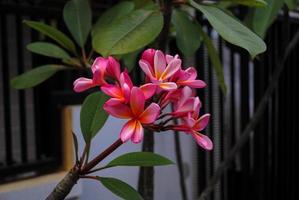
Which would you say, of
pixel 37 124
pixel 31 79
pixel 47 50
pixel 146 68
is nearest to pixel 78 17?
pixel 47 50

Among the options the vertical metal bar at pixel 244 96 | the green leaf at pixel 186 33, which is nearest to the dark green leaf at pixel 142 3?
the green leaf at pixel 186 33

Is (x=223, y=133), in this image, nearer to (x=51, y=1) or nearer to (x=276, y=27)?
(x=276, y=27)

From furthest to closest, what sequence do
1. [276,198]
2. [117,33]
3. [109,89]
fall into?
1. [276,198]
2. [117,33]
3. [109,89]

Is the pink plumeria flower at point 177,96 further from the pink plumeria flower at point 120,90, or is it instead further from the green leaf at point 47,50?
the green leaf at point 47,50

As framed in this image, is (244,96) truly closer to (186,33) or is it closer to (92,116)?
(186,33)

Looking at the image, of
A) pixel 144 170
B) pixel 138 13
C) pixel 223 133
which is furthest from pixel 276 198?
pixel 138 13

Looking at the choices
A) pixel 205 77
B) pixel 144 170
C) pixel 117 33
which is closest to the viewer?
pixel 117 33

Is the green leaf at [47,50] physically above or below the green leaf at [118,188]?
above

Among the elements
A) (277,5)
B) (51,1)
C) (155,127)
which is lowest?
(155,127)
